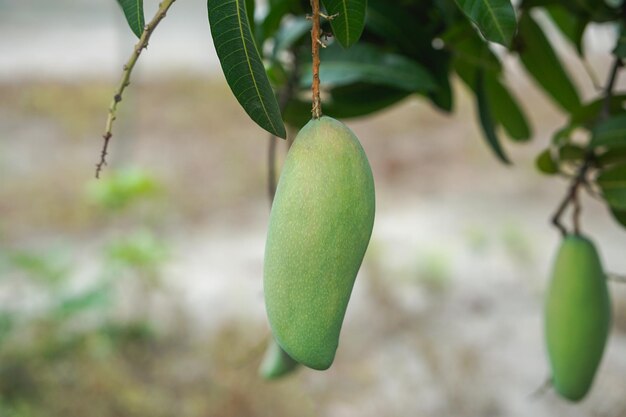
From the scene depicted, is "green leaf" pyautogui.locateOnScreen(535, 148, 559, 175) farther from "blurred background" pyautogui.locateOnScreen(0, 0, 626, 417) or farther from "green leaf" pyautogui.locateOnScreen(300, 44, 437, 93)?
"blurred background" pyautogui.locateOnScreen(0, 0, 626, 417)

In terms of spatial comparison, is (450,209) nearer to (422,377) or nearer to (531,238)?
(531,238)

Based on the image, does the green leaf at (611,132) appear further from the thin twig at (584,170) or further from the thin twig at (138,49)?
the thin twig at (138,49)

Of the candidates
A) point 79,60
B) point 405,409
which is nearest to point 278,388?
point 405,409

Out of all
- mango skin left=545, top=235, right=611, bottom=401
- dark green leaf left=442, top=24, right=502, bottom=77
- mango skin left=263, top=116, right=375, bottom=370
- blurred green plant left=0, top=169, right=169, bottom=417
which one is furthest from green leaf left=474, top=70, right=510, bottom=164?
blurred green plant left=0, top=169, right=169, bottom=417

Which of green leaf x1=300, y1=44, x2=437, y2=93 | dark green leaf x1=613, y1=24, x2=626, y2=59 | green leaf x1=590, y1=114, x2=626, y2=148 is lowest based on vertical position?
green leaf x1=590, y1=114, x2=626, y2=148

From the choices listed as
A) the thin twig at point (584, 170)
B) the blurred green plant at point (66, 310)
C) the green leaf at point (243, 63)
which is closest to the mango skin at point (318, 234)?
the green leaf at point (243, 63)

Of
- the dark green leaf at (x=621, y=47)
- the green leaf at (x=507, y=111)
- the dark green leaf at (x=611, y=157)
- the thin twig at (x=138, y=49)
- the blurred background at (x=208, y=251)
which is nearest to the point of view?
the thin twig at (x=138, y=49)

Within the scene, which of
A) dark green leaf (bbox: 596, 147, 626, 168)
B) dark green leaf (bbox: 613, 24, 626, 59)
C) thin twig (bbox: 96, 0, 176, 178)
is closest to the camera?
thin twig (bbox: 96, 0, 176, 178)
